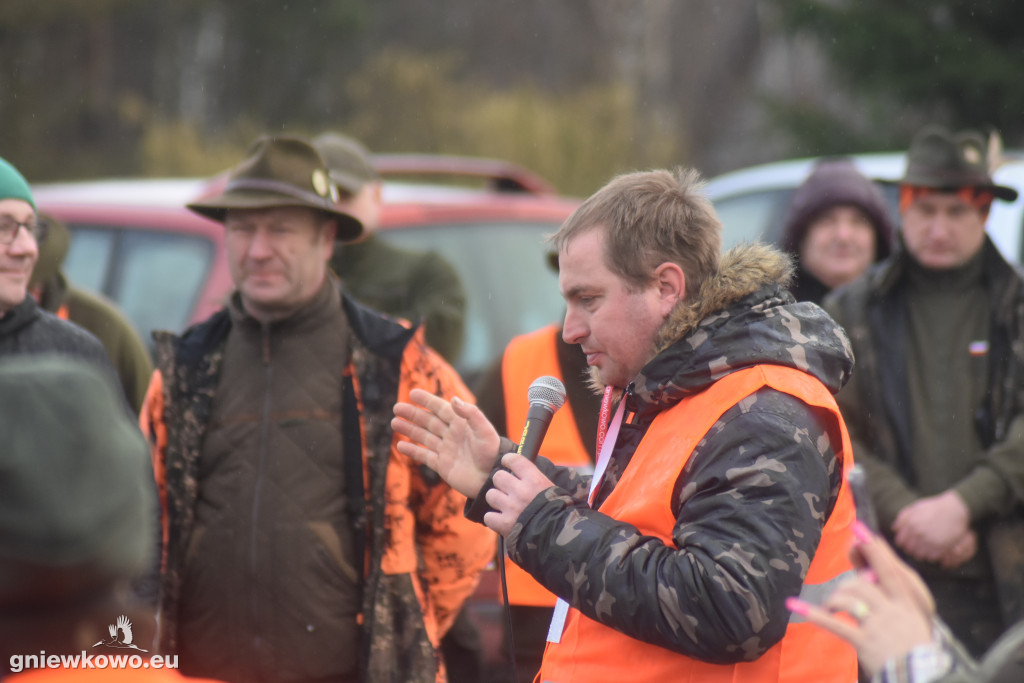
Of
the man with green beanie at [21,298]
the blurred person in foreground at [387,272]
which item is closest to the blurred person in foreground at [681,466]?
the man with green beanie at [21,298]

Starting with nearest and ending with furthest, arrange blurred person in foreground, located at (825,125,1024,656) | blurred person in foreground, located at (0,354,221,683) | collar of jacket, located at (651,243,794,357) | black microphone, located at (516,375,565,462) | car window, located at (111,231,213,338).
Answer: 1. blurred person in foreground, located at (0,354,221,683)
2. collar of jacket, located at (651,243,794,357)
3. black microphone, located at (516,375,565,462)
4. blurred person in foreground, located at (825,125,1024,656)
5. car window, located at (111,231,213,338)

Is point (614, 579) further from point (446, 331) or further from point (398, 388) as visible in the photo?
point (446, 331)

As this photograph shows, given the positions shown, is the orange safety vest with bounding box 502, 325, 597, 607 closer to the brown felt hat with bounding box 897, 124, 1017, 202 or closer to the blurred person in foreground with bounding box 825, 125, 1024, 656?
the blurred person in foreground with bounding box 825, 125, 1024, 656

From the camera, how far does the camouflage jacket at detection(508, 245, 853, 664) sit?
2.18m

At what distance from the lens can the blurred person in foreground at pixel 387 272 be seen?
5059 millimetres

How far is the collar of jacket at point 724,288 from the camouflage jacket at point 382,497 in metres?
1.21

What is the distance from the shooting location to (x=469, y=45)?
2742 cm

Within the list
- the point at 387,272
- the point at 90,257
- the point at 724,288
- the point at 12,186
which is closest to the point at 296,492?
the point at 12,186

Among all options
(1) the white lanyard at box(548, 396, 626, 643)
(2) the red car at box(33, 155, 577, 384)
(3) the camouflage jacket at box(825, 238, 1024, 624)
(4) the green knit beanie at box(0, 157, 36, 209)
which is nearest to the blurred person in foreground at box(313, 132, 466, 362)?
(2) the red car at box(33, 155, 577, 384)

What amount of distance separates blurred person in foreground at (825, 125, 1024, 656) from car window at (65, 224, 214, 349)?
2691mm

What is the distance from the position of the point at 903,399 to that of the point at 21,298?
9.57 feet

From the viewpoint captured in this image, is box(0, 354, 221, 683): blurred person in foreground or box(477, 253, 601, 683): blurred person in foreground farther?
box(477, 253, 601, 683): blurred person in foreground

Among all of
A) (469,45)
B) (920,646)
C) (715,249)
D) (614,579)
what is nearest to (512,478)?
(614,579)

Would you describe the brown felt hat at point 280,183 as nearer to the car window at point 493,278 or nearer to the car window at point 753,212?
the car window at point 493,278
